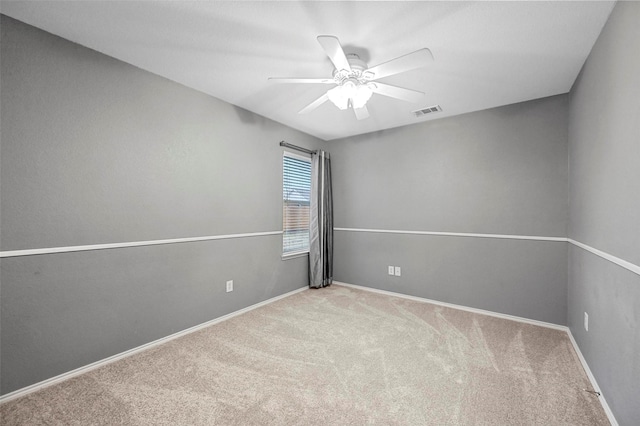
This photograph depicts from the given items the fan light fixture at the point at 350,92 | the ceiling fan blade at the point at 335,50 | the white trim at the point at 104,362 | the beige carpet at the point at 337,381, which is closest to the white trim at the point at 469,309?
the beige carpet at the point at 337,381

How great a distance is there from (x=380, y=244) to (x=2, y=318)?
364 centimetres

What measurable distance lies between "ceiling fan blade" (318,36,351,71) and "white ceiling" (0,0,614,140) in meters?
0.22

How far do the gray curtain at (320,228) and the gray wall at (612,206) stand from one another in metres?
2.80

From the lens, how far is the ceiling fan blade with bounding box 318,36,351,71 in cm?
147

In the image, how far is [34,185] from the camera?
1765mm

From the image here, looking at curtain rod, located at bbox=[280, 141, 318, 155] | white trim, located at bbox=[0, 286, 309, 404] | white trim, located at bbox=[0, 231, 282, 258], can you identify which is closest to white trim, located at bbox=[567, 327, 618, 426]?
white trim, located at bbox=[0, 286, 309, 404]

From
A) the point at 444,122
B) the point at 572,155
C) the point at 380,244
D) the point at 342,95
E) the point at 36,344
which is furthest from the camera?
the point at 380,244

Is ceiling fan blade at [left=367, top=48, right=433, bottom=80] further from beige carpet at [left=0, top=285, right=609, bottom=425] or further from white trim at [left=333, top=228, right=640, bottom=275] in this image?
beige carpet at [left=0, top=285, right=609, bottom=425]

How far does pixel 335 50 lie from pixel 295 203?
2.50m

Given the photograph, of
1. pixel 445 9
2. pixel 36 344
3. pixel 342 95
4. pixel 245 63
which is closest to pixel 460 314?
pixel 342 95

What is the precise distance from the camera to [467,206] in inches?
127

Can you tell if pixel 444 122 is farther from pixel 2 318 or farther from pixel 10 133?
pixel 2 318

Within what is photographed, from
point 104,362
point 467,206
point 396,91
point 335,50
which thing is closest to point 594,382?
point 467,206

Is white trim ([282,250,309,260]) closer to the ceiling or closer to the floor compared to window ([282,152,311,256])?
closer to the floor
